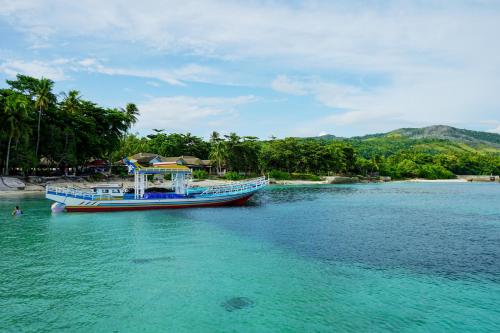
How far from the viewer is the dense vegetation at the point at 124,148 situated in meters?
52.2

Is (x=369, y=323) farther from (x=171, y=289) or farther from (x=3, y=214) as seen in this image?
(x=3, y=214)

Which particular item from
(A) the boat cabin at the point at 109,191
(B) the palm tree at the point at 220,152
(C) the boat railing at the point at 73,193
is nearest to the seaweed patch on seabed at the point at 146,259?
(C) the boat railing at the point at 73,193

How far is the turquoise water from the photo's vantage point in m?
10.9

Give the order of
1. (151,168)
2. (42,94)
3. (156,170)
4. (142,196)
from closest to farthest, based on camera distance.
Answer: (151,168) → (156,170) → (142,196) → (42,94)

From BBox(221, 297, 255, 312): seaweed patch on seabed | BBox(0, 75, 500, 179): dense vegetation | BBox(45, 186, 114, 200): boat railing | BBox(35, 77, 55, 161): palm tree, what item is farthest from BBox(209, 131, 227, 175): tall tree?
BBox(221, 297, 255, 312): seaweed patch on seabed

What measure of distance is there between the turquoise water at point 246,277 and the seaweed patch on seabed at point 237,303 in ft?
0.23

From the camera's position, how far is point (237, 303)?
12.2 meters

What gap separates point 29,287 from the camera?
13.4 metres

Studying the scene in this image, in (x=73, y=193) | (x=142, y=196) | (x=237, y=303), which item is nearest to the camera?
(x=237, y=303)

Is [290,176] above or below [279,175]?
below

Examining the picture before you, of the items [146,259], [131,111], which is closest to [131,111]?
[131,111]

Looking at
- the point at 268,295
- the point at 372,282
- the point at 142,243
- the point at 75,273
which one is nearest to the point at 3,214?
the point at 142,243

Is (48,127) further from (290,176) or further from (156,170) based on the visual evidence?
(290,176)

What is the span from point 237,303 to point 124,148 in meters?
80.9
